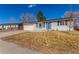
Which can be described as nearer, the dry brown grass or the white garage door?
the dry brown grass

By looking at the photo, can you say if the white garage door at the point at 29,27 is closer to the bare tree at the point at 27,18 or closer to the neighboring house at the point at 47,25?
the neighboring house at the point at 47,25

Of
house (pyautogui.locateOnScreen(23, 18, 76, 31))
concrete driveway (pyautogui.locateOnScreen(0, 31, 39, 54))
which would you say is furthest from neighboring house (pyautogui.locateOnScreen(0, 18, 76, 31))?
concrete driveway (pyautogui.locateOnScreen(0, 31, 39, 54))

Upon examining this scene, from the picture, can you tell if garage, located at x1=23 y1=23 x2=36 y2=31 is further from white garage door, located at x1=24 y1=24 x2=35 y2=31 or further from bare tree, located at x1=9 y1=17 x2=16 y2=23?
bare tree, located at x1=9 y1=17 x2=16 y2=23

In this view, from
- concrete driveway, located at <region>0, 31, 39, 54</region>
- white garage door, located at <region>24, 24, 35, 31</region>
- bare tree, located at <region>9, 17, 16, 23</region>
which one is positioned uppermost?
bare tree, located at <region>9, 17, 16, 23</region>

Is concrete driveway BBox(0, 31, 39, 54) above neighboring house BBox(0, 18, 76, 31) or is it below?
below

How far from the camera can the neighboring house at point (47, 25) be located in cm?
614

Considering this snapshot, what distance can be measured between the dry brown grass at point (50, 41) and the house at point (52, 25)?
10cm

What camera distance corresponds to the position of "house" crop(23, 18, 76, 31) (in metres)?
6.14

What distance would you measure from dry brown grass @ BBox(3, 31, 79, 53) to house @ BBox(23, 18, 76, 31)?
0.34 feet

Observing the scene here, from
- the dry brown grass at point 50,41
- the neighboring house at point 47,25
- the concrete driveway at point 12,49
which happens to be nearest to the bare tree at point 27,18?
the neighboring house at point 47,25

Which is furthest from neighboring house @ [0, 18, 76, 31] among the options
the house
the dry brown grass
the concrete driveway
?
the concrete driveway
